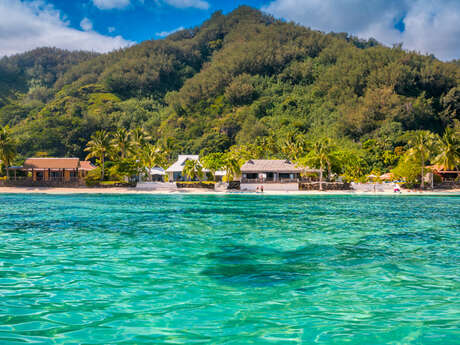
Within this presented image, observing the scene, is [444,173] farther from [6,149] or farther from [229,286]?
[6,149]

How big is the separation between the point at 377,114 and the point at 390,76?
61.6ft

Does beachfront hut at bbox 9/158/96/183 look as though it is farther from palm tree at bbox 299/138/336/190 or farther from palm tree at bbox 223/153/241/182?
palm tree at bbox 299/138/336/190

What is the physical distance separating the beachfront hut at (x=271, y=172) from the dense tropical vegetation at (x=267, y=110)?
9.78 ft

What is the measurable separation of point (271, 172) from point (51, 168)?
1340 inches

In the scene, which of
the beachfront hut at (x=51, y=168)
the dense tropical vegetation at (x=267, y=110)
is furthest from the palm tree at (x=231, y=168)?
the beachfront hut at (x=51, y=168)

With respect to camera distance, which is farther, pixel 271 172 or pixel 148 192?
pixel 271 172

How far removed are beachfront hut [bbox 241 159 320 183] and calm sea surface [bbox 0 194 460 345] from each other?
40.9 metres

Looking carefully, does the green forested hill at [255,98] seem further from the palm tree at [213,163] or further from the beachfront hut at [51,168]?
the beachfront hut at [51,168]

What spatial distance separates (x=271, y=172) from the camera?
199 ft

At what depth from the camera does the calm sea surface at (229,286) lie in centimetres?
634

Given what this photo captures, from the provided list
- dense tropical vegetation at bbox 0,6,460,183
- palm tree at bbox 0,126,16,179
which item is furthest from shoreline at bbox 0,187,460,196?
palm tree at bbox 0,126,16,179

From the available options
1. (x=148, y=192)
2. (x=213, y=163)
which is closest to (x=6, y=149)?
(x=148, y=192)

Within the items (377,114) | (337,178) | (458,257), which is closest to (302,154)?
(337,178)

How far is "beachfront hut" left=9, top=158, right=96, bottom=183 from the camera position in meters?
57.9
